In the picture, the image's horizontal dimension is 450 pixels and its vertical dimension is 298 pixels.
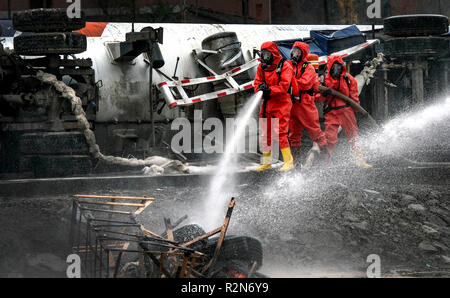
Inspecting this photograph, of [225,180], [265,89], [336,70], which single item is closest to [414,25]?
[336,70]

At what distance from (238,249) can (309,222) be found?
6.65 feet

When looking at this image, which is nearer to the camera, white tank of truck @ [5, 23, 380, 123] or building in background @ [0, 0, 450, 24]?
white tank of truck @ [5, 23, 380, 123]

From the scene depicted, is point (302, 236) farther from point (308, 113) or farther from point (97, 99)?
point (97, 99)

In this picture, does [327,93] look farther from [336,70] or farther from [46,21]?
[46,21]

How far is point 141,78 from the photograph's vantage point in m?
10.8

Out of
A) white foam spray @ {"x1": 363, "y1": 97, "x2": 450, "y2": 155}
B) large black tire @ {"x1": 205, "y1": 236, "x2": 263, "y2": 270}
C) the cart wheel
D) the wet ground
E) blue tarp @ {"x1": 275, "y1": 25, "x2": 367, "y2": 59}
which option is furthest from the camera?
blue tarp @ {"x1": 275, "y1": 25, "x2": 367, "y2": 59}

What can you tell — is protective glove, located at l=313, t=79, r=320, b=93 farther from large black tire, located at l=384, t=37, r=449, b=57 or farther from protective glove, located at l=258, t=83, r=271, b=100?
large black tire, located at l=384, t=37, r=449, b=57

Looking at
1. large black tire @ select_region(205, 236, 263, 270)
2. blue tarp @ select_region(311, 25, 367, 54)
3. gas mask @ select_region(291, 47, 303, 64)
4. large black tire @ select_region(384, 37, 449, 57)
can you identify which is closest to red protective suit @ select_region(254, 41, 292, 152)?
gas mask @ select_region(291, 47, 303, 64)

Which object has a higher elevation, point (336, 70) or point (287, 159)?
point (336, 70)

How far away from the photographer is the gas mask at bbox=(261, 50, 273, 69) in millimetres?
8945

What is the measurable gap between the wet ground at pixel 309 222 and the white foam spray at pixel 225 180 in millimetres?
110

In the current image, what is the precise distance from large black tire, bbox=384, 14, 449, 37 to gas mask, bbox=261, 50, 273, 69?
3.51 m

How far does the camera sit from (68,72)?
31.4 feet

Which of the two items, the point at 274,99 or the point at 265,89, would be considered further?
the point at 274,99
